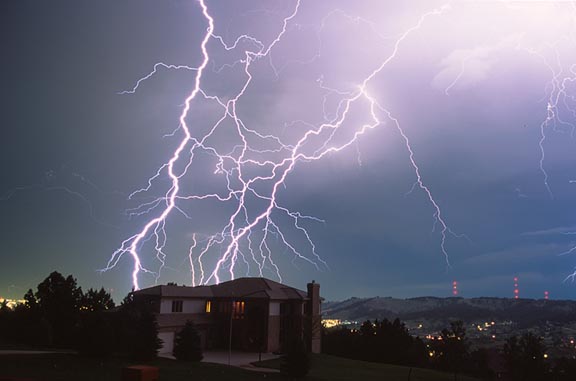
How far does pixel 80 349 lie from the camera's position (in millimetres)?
20625

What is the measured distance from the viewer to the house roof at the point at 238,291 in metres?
30.5

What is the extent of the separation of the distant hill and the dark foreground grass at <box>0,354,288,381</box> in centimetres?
8840

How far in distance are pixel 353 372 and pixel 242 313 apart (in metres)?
9.96

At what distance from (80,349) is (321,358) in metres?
15.7

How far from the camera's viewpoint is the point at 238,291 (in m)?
33.2

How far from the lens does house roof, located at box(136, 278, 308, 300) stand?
30.5m

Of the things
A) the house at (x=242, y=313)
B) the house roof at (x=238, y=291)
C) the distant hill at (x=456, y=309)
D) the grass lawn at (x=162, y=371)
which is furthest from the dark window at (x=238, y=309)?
the distant hill at (x=456, y=309)

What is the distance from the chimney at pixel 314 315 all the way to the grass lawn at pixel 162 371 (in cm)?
576

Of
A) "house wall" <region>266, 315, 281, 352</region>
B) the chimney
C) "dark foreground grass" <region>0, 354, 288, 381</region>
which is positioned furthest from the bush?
the chimney

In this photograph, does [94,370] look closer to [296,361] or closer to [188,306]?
[296,361]

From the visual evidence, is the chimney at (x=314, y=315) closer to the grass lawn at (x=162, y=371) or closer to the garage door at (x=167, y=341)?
the grass lawn at (x=162, y=371)

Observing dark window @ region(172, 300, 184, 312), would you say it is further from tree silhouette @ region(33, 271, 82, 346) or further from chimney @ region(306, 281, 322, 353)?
chimney @ region(306, 281, 322, 353)

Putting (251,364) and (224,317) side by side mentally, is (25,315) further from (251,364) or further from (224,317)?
(251,364)

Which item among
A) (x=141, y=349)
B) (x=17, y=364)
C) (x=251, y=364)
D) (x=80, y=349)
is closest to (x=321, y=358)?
(x=251, y=364)
